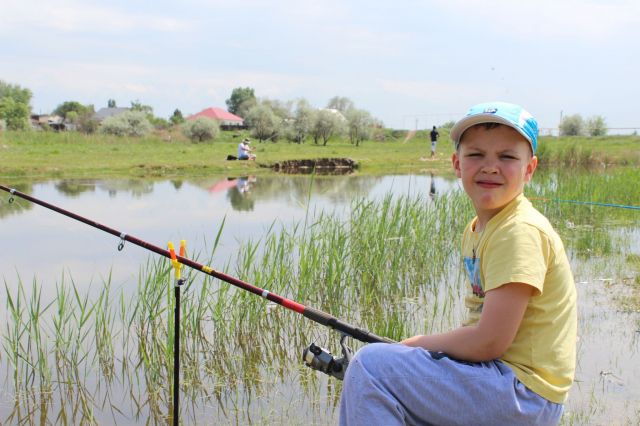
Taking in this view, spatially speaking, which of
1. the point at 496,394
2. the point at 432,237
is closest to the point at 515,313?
the point at 496,394

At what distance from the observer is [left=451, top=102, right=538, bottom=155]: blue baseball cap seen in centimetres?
172

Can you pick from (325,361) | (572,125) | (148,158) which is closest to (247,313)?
(325,361)

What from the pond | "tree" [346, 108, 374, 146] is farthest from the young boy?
"tree" [346, 108, 374, 146]

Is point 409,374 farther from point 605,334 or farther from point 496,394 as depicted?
→ point 605,334

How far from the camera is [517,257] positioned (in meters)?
1.63

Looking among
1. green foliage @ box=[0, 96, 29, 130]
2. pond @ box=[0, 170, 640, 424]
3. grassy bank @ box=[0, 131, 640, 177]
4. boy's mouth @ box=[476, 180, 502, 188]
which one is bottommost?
pond @ box=[0, 170, 640, 424]

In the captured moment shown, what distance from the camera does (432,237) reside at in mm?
6969

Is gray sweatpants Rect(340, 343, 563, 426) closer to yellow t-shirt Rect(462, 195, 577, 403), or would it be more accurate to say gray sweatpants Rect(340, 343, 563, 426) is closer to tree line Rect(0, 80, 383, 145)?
yellow t-shirt Rect(462, 195, 577, 403)

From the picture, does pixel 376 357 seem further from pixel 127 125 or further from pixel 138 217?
pixel 127 125

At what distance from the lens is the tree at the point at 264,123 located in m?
40.2

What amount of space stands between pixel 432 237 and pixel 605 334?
8.39 feet

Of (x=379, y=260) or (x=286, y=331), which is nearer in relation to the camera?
(x=286, y=331)

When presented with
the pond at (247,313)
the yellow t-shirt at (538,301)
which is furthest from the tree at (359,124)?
the yellow t-shirt at (538,301)

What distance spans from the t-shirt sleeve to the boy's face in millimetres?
122
